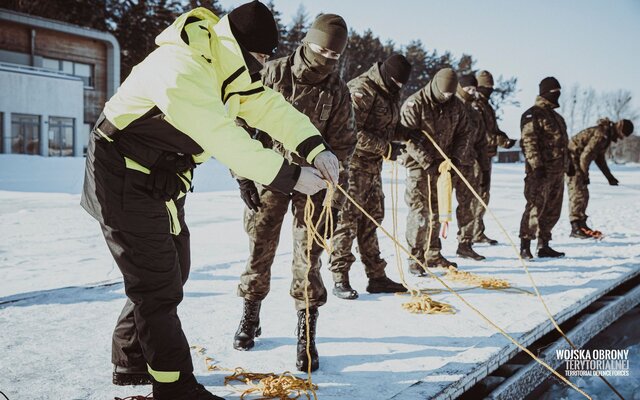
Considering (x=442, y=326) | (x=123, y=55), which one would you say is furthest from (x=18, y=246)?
(x=123, y=55)

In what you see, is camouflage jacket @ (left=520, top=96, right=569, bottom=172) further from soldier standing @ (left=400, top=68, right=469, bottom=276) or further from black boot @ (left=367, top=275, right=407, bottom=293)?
black boot @ (left=367, top=275, right=407, bottom=293)

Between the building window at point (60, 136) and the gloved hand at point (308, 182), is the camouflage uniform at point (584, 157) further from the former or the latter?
the building window at point (60, 136)

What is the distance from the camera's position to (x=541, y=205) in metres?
6.71

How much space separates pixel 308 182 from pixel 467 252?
4601mm

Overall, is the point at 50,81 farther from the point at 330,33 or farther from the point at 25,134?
the point at 330,33

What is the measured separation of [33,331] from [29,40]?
84.9 feet

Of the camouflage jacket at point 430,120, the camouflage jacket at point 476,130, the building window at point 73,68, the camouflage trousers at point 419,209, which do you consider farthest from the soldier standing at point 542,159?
the building window at point 73,68

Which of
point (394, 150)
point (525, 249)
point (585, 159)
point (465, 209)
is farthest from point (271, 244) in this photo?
point (585, 159)

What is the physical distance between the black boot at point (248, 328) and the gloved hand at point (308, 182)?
127 centimetres

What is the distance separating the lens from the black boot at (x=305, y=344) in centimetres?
301

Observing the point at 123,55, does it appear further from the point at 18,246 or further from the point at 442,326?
the point at 442,326

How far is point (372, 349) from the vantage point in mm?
3355

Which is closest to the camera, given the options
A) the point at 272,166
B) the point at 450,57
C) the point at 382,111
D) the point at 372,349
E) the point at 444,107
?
the point at 272,166

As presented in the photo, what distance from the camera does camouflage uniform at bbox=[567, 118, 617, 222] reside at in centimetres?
846
